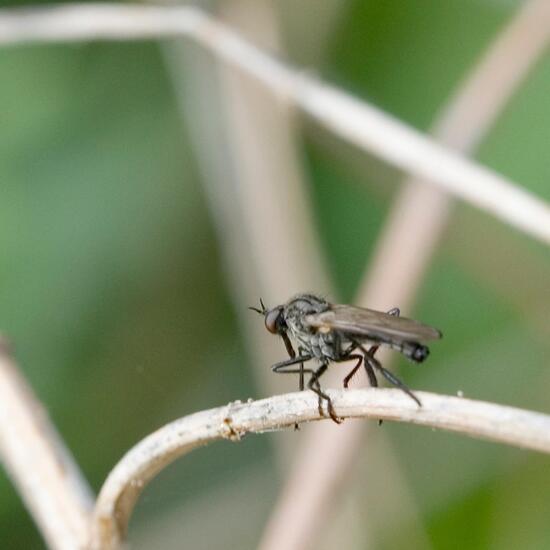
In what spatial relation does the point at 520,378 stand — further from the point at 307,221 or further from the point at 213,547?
the point at 213,547

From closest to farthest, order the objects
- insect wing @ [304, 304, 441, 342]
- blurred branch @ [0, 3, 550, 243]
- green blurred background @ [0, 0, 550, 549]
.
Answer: insect wing @ [304, 304, 441, 342], blurred branch @ [0, 3, 550, 243], green blurred background @ [0, 0, 550, 549]

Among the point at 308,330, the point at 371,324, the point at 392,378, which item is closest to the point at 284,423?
the point at 392,378

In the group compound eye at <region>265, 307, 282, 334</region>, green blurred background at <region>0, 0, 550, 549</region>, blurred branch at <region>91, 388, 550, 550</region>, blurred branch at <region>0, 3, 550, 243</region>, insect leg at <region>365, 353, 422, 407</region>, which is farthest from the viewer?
green blurred background at <region>0, 0, 550, 549</region>

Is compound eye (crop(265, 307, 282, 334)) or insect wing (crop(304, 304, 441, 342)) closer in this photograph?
insect wing (crop(304, 304, 441, 342))

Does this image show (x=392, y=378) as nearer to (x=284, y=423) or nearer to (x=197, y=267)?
(x=284, y=423)

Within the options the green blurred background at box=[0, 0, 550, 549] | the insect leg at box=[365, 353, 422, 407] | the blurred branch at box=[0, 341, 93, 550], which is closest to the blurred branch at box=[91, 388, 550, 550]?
the insect leg at box=[365, 353, 422, 407]

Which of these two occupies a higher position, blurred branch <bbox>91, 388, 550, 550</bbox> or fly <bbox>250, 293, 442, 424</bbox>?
fly <bbox>250, 293, 442, 424</bbox>

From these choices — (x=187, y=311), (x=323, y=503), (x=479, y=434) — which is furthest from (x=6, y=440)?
(x=187, y=311)

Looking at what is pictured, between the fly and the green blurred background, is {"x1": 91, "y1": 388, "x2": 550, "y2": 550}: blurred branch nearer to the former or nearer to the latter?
the fly
